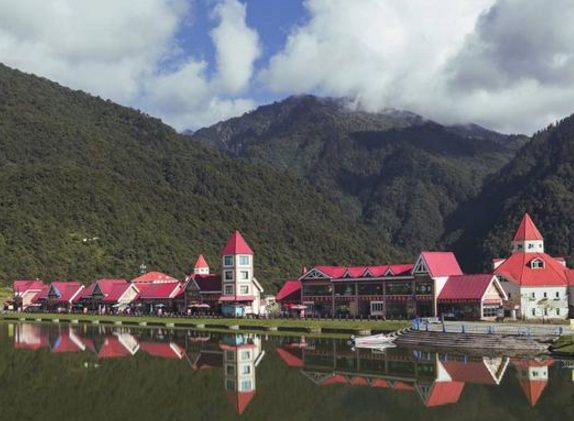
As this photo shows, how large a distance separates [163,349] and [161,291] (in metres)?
56.2

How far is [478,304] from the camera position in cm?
7906

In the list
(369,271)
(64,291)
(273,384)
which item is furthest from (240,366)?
(64,291)

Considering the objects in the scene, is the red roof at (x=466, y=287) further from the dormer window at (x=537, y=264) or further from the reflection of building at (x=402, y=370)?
the reflection of building at (x=402, y=370)

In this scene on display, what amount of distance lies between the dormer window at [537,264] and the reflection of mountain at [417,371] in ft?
112

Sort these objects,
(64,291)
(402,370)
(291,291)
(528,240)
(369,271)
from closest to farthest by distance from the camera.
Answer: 1. (402,370)
2. (369,271)
3. (528,240)
4. (291,291)
5. (64,291)

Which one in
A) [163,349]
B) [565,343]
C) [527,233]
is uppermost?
[527,233]

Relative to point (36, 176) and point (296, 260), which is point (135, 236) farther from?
point (296, 260)

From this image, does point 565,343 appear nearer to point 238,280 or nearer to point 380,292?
point 380,292

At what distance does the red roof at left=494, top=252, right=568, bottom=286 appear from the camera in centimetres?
8344

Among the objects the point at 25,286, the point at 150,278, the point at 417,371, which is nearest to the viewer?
the point at 417,371

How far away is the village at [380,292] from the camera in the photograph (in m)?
81.6

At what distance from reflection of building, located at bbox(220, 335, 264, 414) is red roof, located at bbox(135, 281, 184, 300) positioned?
43.4 m

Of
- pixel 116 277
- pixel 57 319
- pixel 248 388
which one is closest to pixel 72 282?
pixel 116 277

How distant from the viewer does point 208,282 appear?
10962cm
